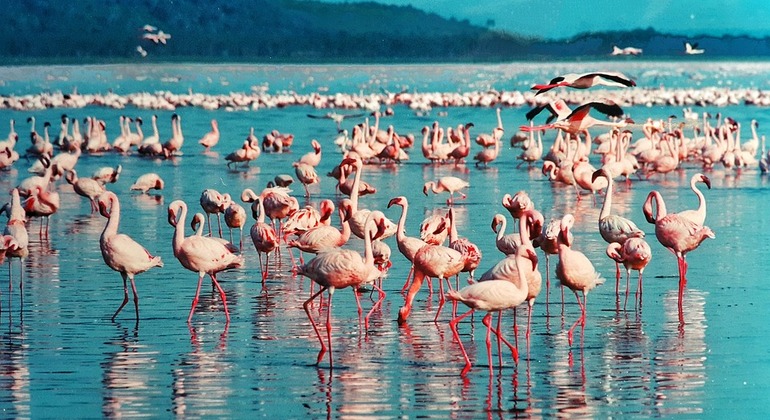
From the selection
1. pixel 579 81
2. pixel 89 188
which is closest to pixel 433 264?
pixel 579 81

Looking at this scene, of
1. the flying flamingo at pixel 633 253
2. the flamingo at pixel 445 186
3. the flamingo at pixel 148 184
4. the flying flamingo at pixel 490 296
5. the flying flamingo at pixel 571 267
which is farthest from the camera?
the flamingo at pixel 148 184

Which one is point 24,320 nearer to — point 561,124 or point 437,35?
point 561,124

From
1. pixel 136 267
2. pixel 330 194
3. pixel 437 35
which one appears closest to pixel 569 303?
pixel 136 267

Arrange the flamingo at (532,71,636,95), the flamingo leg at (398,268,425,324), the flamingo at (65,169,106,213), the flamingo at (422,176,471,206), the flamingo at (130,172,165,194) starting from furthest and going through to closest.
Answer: the flamingo at (130,172,165,194), the flamingo at (422,176,471,206), the flamingo at (65,169,106,213), the flamingo at (532,71,636,95), the flamingo leg at (398,268,425,324)

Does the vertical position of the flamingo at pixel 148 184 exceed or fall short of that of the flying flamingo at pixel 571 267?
it exceeds it

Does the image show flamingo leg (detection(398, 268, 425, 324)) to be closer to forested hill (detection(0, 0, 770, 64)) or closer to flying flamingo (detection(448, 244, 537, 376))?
flying flamingo (detection(448, 244, 537, 376))

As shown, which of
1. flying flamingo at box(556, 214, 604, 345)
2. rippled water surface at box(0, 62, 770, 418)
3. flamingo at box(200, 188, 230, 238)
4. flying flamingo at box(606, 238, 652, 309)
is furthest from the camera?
flamingo at box(200, 188, 230, 238)

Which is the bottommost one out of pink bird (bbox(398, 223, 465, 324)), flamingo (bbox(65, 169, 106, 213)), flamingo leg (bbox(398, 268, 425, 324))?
flamingo leg (bbox(398, 268, 425, 324))

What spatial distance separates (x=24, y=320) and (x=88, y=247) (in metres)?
4.19

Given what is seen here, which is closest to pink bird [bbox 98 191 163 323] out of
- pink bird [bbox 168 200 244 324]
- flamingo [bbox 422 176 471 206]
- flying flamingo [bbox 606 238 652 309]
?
pink bird [bbox 168 200 244 324]

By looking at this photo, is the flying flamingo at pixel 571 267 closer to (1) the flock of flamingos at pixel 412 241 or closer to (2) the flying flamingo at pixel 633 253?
(1) the flock of flamingos at pixel 412 241

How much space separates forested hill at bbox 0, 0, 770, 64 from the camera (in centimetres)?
9538

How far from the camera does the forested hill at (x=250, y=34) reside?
95.4 metres

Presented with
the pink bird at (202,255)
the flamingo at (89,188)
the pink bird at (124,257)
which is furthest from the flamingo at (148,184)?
the pink bird at (202,255)
